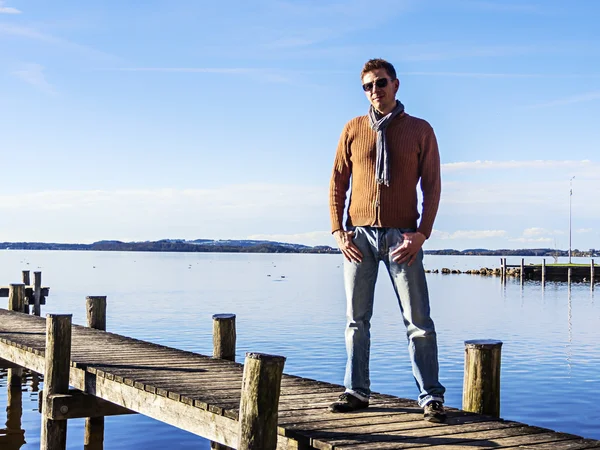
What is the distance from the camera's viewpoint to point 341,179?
689 centimetres

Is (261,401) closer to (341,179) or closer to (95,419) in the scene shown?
(341,179)

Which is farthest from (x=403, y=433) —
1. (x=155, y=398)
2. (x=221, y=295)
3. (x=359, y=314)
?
(x=221, y=295)

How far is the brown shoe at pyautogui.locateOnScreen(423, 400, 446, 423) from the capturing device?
21.7 feet

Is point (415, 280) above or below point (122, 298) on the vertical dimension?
above

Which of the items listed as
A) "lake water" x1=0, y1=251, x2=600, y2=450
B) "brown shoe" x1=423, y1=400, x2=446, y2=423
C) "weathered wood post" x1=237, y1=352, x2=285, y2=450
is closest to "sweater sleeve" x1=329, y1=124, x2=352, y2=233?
"weathered wood post" x1=237, y1=352, x2=285, y2=450

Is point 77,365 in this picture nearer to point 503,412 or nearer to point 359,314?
point 359,314

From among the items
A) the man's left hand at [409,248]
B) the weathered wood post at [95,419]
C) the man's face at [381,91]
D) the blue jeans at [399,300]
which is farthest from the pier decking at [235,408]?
the man's face at [381,91]

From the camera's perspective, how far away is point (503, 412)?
1994cm

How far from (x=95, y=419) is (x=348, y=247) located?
30.6ft

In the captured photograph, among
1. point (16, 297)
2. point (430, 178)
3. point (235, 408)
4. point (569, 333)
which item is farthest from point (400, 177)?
point (569, 333)

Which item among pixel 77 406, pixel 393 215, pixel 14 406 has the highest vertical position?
pixel 393 215

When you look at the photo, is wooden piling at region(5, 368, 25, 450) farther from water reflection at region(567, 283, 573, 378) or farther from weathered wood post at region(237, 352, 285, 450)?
water reflection at region(567, 283, 573, 378)

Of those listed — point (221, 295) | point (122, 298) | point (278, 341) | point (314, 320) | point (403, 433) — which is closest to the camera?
point (403, 433)

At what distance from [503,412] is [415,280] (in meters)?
14.7
